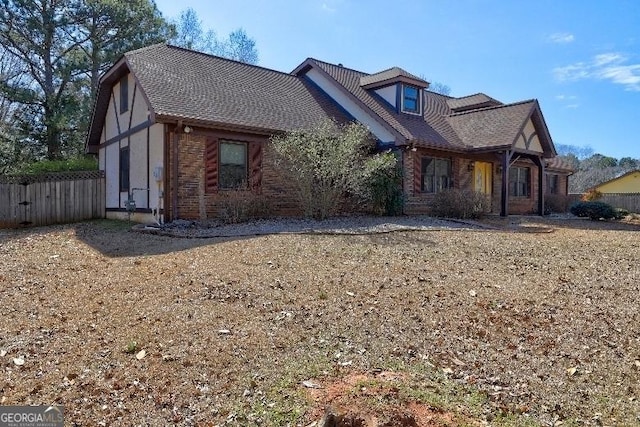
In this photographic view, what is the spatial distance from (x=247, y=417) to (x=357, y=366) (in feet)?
3.65

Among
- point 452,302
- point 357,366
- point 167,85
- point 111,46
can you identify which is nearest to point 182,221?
point 167,85

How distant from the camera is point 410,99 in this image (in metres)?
18.8

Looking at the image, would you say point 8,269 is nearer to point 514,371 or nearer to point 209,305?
point 209,305

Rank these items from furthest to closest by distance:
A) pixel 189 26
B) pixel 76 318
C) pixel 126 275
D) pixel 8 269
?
pixel 189 26 < pixel 8 269 < pixel 126 275 < pixel 76 318

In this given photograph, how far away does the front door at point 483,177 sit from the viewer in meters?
19.6

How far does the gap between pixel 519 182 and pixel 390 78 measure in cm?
815

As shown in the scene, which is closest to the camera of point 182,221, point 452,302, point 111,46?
point 452,302

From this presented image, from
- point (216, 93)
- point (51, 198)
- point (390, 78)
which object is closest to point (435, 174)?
point (390, 78)

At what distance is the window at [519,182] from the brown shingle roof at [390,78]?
20.0 ft

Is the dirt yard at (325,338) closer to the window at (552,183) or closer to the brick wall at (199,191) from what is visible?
the brick wall at (199,191)

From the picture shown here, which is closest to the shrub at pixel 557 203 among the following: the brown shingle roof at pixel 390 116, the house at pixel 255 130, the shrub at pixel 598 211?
the house at pixel 255 130

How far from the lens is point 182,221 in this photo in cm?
1251

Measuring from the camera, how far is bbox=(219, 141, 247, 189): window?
13570 mm
